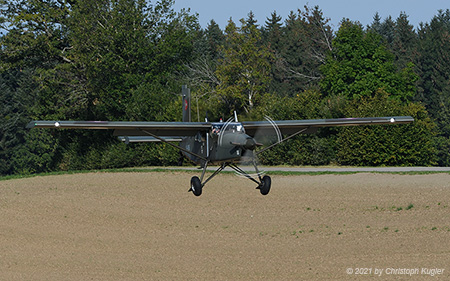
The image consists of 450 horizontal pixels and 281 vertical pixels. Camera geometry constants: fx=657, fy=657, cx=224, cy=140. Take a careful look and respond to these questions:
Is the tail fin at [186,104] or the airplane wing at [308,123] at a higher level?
the tail fin at [186,104]

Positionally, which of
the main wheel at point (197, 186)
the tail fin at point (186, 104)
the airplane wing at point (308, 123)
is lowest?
the main wheel at point (197, 186)

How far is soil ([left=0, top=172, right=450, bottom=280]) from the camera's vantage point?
1163 inches

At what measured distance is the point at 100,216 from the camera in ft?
133

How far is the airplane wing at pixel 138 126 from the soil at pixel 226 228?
856 centimetres

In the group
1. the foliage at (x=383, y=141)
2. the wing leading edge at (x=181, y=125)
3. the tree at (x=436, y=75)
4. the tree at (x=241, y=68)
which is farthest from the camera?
the tree at (x=436, y=75)

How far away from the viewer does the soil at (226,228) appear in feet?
96.9

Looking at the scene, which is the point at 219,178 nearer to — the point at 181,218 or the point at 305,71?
the point at 181,218

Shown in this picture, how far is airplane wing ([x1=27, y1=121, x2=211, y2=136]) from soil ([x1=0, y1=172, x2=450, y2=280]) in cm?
856

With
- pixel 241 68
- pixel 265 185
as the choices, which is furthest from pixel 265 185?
pixel 241 68

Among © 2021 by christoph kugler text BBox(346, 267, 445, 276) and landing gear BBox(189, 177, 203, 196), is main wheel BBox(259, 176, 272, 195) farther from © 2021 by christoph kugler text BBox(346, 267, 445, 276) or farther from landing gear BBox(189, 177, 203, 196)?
© 2021 by christoph kugler text BBox(346, 267, 445, 276)

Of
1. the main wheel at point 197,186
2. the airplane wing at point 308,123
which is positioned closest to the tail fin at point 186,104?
the airplane wing at point 308,123

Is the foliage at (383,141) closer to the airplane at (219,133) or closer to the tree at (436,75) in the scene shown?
the airplane at (219,133)

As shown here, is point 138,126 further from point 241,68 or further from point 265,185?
point 241,68

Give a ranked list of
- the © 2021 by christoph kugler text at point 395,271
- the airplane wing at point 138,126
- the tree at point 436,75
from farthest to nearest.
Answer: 1. the tree at point 436,75
2. the © 2021 by christoph kugler text at point 395,271
3. the airplane wing at point 138,126
